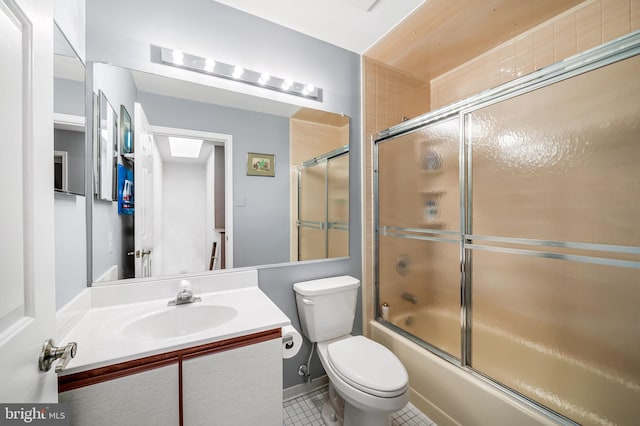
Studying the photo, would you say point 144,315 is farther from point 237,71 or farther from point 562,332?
point 562,332

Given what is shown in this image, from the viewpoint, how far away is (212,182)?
1456 millimetres

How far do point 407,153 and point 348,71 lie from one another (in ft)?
2.43

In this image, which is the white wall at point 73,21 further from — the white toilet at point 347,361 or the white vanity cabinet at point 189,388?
the white toilet at point 347,361

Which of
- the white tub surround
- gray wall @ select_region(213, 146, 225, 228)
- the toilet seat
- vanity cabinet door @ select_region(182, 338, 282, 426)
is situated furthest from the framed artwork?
the toilet seat

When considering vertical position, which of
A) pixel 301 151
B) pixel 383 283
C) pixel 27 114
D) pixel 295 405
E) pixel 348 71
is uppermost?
pixel 348 71

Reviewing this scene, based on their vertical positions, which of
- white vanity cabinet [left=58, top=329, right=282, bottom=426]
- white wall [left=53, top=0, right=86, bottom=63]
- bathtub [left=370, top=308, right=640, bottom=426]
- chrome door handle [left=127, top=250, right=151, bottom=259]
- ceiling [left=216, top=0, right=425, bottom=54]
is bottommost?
bathtub [left=370, top=308, right=640, bottom=426]

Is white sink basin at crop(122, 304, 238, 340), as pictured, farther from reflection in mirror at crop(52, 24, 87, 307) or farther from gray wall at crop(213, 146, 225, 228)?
gray wall at crop(213, 146, 225, 228)

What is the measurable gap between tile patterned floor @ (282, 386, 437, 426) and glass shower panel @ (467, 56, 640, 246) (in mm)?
1130

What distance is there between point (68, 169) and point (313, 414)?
1704 millimetres

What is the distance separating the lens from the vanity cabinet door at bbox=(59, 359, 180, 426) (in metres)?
0.76

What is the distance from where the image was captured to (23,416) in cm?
47

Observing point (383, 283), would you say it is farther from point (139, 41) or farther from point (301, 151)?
point (139, 41)

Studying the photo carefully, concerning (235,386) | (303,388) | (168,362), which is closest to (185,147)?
(168,362)

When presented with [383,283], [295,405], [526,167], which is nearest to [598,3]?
[526,167]
